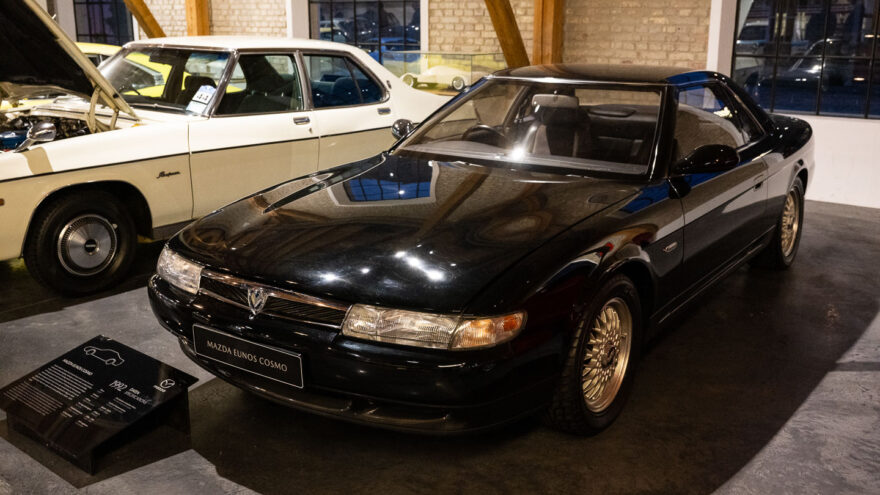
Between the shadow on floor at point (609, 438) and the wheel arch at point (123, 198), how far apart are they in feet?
5.50

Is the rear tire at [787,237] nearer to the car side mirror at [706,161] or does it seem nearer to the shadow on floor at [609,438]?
the shadow on floor at [609,438]

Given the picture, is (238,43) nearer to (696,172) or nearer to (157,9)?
(696,172)

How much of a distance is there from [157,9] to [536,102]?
10624 millimetres

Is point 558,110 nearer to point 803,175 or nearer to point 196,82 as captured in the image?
point 803,175

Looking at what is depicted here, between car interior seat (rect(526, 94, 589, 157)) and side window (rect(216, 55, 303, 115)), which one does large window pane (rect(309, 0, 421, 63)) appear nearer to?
side window (rect(216, 55, 303, 115))

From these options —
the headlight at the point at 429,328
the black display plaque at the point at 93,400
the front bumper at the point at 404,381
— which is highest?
the headlight at the point at 429,328

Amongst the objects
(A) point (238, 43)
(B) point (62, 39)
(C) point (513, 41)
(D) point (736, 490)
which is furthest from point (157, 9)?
(D) point (736, 490)

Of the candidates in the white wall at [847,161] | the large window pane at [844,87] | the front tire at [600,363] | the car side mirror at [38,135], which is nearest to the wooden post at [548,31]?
the white wall at [847,161]

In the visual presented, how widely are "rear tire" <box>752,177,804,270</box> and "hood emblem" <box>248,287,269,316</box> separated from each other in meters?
3.41

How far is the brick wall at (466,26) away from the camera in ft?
31.2

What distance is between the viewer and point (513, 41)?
29.1ft

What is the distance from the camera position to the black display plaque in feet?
9.62

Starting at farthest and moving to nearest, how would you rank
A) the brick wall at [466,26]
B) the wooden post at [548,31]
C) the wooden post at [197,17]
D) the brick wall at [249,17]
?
1. the wooden post at [197,17]
2. the brick wall at [249,17]
3. the brick wall at [466,26]
4. the wooden post at [548,31]

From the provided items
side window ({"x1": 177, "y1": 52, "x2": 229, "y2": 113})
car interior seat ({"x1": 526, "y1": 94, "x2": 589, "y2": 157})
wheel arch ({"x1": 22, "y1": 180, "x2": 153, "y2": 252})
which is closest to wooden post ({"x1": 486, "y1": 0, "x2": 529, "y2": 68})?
side window ({"x1": 177, "y1": 52, "x2": 229, "y2": 113})
